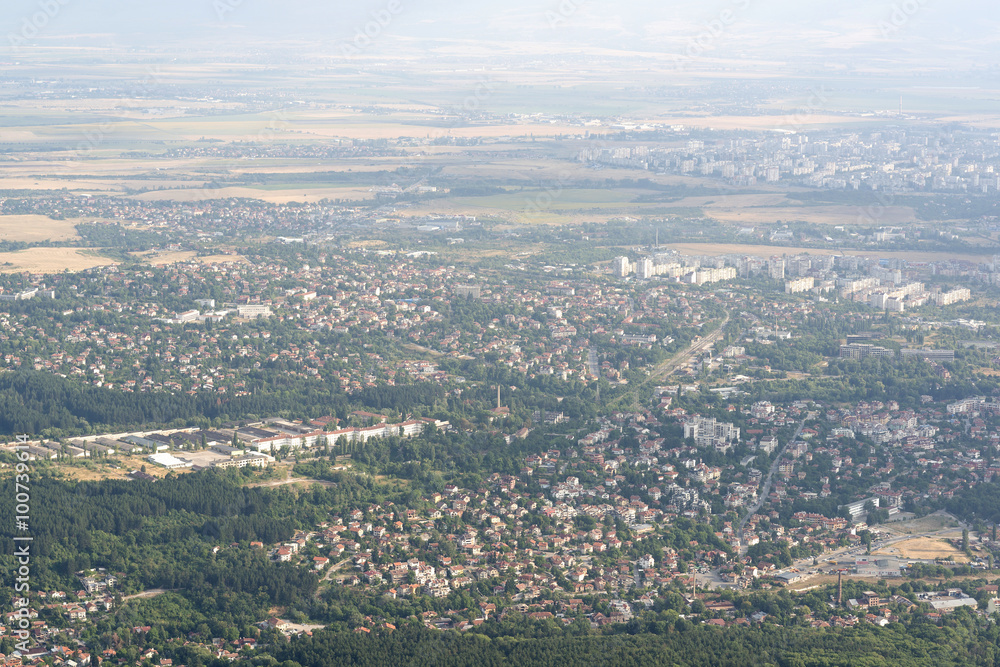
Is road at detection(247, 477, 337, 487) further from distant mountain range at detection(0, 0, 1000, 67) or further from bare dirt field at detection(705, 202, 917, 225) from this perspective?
distant mountain range at detection(0, 0, 1000, 67)

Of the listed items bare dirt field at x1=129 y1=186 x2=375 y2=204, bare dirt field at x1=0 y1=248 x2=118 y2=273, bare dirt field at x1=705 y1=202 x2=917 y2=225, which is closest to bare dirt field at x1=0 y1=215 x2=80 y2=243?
bare dirt field at x1=0 y1=248 x2=118 y2=273

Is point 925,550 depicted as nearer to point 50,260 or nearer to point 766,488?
point 766,488

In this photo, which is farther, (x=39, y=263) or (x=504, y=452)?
(x=39, y=263)

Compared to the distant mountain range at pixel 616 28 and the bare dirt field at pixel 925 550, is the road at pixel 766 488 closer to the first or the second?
A: the bare dirt field at pixel 925 550

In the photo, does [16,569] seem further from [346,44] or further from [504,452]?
[346,44]

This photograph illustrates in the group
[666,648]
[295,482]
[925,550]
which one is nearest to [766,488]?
[925,550]

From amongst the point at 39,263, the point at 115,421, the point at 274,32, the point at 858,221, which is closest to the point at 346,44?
the point at 274,32
